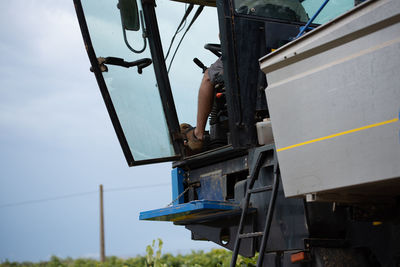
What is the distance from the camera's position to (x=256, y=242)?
400cm

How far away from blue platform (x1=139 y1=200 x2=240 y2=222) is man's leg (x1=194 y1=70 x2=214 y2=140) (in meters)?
0.83

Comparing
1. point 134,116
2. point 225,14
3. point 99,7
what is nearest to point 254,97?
point 225,14

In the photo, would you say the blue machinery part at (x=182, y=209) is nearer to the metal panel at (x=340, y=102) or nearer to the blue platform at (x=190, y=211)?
the blue platform at (x=190, y=211)

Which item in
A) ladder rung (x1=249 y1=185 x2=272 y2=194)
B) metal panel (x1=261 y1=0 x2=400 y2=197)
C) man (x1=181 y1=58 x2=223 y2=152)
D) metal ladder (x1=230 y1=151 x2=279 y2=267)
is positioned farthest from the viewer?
man (x1=181 y1=58 x2=223 y2=152)

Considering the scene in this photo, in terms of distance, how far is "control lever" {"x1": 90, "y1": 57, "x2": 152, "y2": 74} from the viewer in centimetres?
489

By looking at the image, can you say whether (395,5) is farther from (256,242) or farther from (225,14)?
(256,242)

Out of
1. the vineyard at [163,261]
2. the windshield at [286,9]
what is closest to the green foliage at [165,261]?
the vineyard at [163,261]

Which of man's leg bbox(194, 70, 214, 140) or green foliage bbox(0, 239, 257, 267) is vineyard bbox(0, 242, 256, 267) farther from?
man's leg bbox(194, 70, 214, 140)

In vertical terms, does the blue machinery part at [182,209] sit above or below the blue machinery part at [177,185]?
below

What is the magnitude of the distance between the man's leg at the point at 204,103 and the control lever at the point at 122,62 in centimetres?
62

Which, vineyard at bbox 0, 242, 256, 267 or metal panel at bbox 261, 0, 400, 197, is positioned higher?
metal panel at bbox 261, 0, 400, 197

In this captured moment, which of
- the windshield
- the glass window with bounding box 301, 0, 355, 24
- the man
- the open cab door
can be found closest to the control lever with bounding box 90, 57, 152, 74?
the open cab door

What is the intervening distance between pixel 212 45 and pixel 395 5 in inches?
98.5

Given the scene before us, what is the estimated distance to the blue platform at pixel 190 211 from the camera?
3.96 metres
